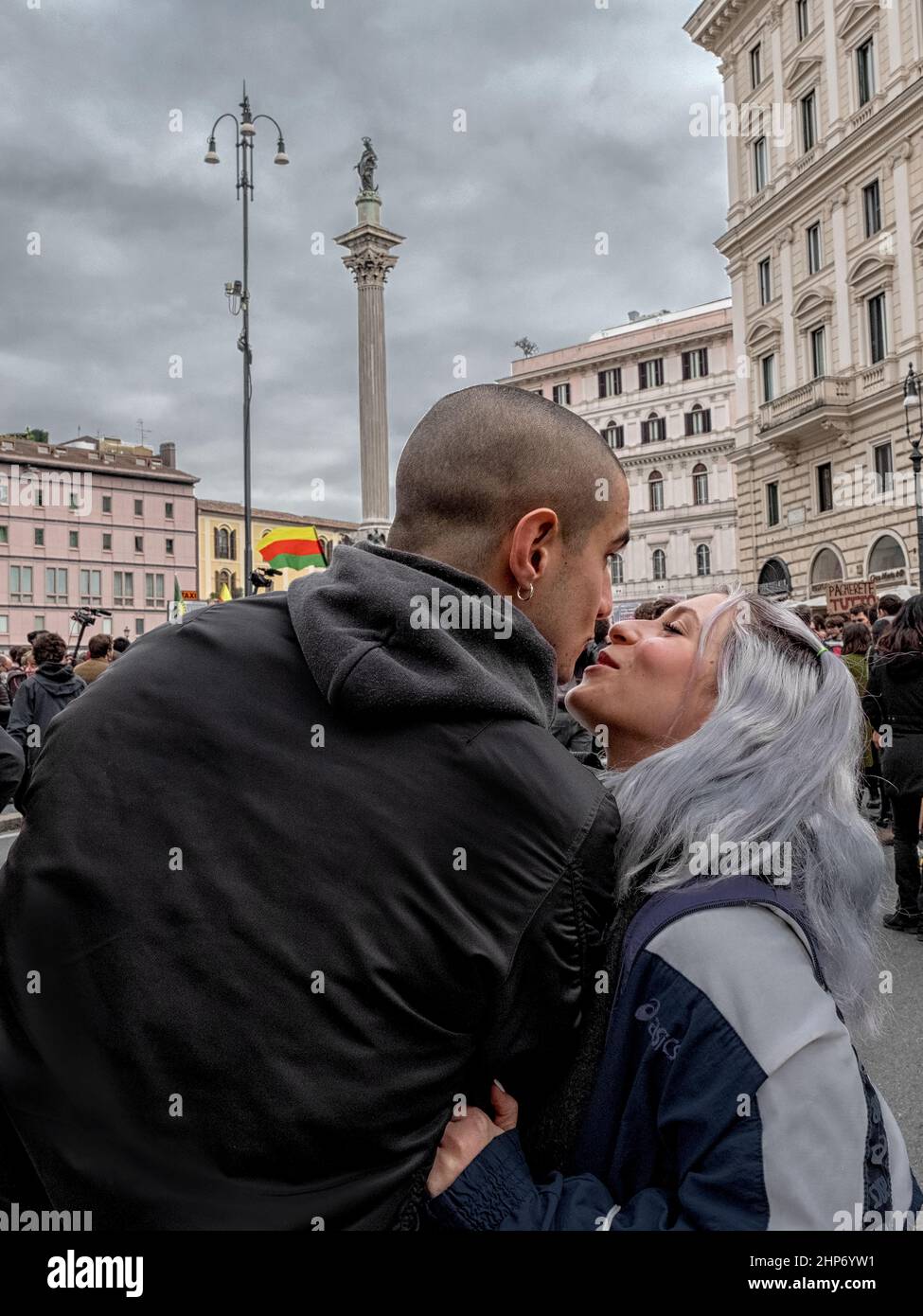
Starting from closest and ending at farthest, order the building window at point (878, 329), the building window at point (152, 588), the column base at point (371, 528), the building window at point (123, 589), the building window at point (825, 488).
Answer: the column base at point (371, 528) < the building window at point (878, 329) < the building window at point (825, 488) < the building window at point (123, 589) < the building window at point (152, 588)

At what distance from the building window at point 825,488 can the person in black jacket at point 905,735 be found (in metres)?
26.5

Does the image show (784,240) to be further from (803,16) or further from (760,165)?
(803,16)

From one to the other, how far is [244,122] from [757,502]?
22.0m

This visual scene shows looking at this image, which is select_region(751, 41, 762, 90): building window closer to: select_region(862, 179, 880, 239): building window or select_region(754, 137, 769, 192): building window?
select_region(754, 137, 769, 192): building window

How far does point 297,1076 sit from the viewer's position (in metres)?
1.27

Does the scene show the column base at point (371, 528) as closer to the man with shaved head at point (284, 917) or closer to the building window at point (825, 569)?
the building window at point (825, 569)

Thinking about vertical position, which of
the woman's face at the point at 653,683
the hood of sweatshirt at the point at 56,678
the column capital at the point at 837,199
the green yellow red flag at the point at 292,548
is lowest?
the woman's face at the point at 653,683

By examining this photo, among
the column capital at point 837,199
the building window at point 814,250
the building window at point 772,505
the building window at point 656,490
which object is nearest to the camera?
the column capital at point 837,199

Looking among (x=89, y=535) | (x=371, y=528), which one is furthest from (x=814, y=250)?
(x=89, y=535)

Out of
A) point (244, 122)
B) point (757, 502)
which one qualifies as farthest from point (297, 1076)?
point (757, 502)

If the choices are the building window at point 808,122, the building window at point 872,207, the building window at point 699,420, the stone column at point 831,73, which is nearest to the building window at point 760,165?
the building window at point 808,122

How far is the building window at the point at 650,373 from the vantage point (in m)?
61.7

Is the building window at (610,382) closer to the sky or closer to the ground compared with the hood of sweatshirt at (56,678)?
closer to the sky
